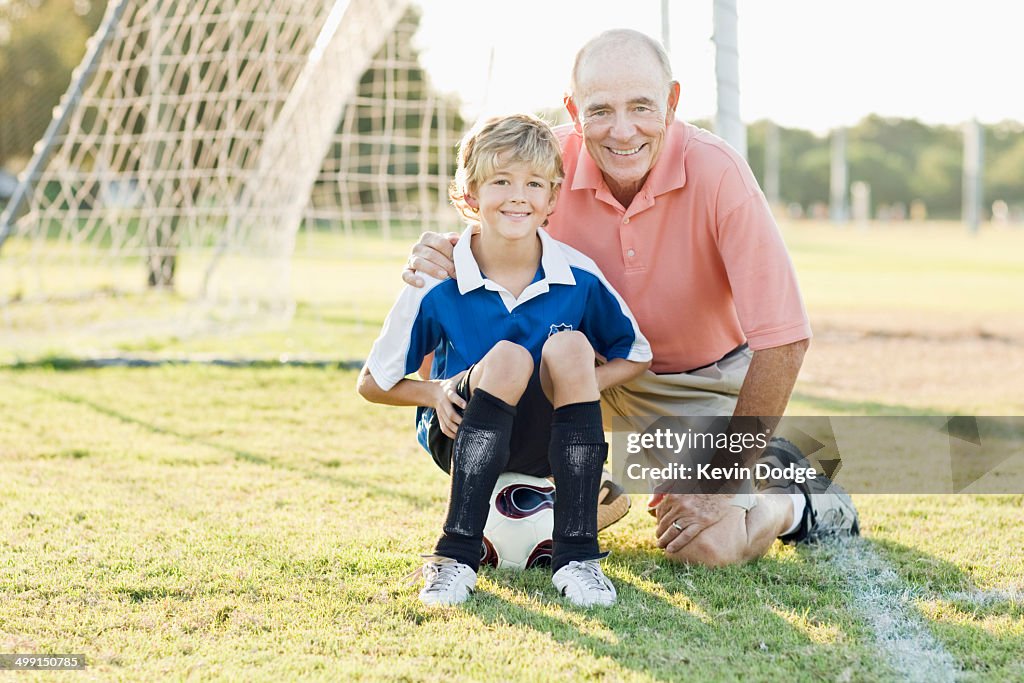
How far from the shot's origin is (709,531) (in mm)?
2854

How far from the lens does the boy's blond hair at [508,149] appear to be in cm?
279

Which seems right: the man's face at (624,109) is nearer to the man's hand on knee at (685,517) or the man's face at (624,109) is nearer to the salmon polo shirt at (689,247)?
the salmon polo shirt at (689,247)

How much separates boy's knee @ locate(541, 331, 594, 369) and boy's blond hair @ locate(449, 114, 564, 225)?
46 cm

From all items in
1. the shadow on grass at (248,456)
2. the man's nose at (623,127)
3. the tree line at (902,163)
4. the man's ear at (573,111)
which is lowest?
the shadow on grass at (248,456)

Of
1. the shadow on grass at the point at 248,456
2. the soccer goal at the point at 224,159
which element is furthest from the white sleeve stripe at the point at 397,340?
the soccer goal at the point at 224,159

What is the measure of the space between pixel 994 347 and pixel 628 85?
17.6ft

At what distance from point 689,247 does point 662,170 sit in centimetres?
23

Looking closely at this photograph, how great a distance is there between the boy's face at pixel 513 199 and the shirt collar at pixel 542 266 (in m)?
0.08

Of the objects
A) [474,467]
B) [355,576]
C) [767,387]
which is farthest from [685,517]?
[355,576]

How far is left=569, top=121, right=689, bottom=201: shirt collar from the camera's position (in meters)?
3.04

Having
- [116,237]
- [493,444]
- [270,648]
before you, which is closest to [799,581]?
[493,444]

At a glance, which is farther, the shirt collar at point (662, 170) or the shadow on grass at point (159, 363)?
the shadow on grass at point (159, 363)

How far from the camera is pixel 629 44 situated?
2.99m

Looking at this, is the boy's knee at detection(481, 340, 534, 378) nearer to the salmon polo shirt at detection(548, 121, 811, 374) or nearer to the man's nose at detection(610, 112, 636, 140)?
the salmon polo shirt at detection(548, 121, 811, 374)
